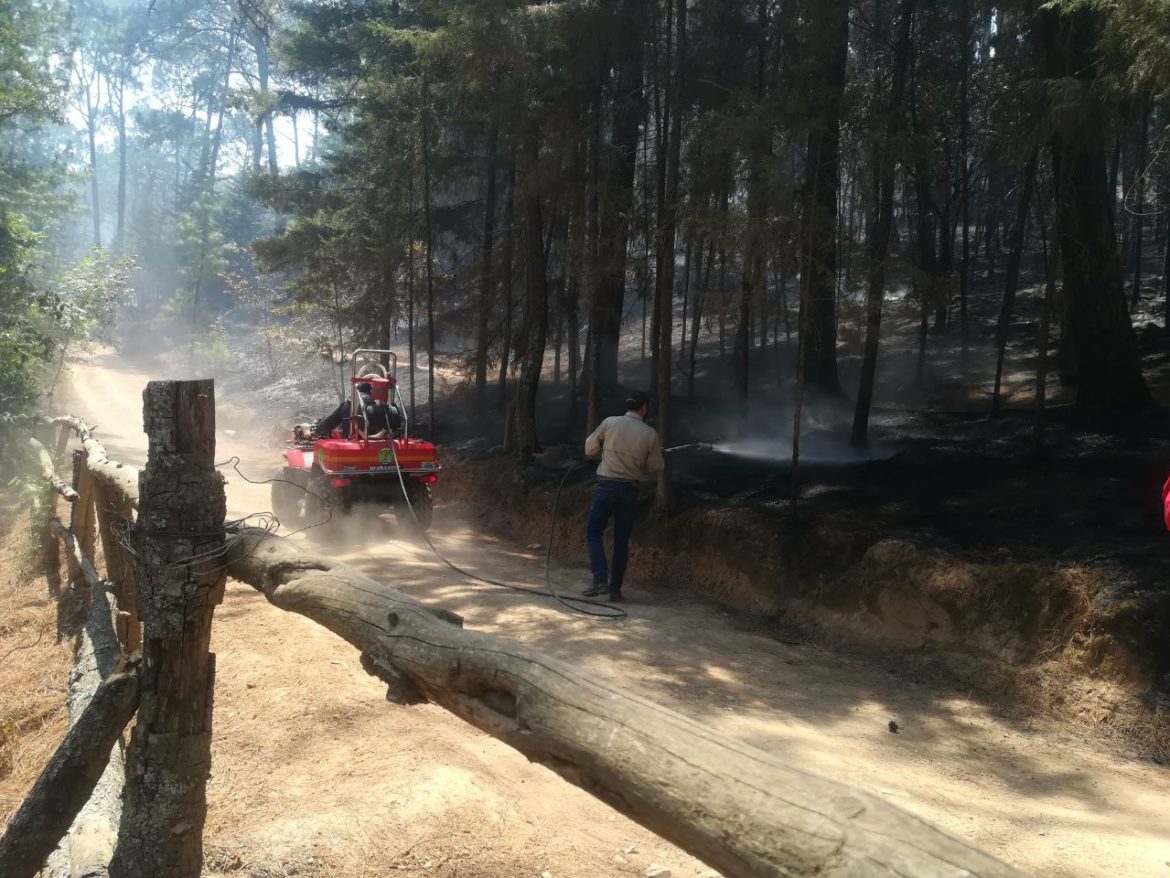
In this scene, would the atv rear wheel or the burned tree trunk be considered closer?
the atv rear wheel

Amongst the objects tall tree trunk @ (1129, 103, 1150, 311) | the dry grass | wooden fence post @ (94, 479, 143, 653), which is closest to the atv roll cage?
the dry grass

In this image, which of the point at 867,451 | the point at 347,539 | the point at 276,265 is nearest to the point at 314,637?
the point at 347,539

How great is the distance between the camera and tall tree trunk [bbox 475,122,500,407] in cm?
1789

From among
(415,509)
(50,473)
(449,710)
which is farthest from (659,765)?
(50,473)

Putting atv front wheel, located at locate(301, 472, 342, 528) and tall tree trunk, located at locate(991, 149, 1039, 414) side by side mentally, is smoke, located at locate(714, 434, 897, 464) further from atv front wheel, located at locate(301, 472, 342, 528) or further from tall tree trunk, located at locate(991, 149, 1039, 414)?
atv front wheel, located at locate(301, 472, 342, 528)

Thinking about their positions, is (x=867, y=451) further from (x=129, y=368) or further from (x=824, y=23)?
(x=129, y=368)

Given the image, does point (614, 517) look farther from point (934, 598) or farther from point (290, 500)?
point (290, 500)

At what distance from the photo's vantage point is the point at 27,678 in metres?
7.81

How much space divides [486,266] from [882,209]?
8664 mm

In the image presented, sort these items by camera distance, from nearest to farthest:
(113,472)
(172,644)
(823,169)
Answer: (172,644) → (113,472) → (823,169)

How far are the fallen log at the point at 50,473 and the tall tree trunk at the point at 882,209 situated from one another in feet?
31.6

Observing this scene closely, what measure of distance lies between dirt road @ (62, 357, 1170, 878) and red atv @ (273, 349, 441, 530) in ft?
10.0

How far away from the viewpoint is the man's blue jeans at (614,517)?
9.50 meters

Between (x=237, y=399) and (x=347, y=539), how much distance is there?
67.1 ft
